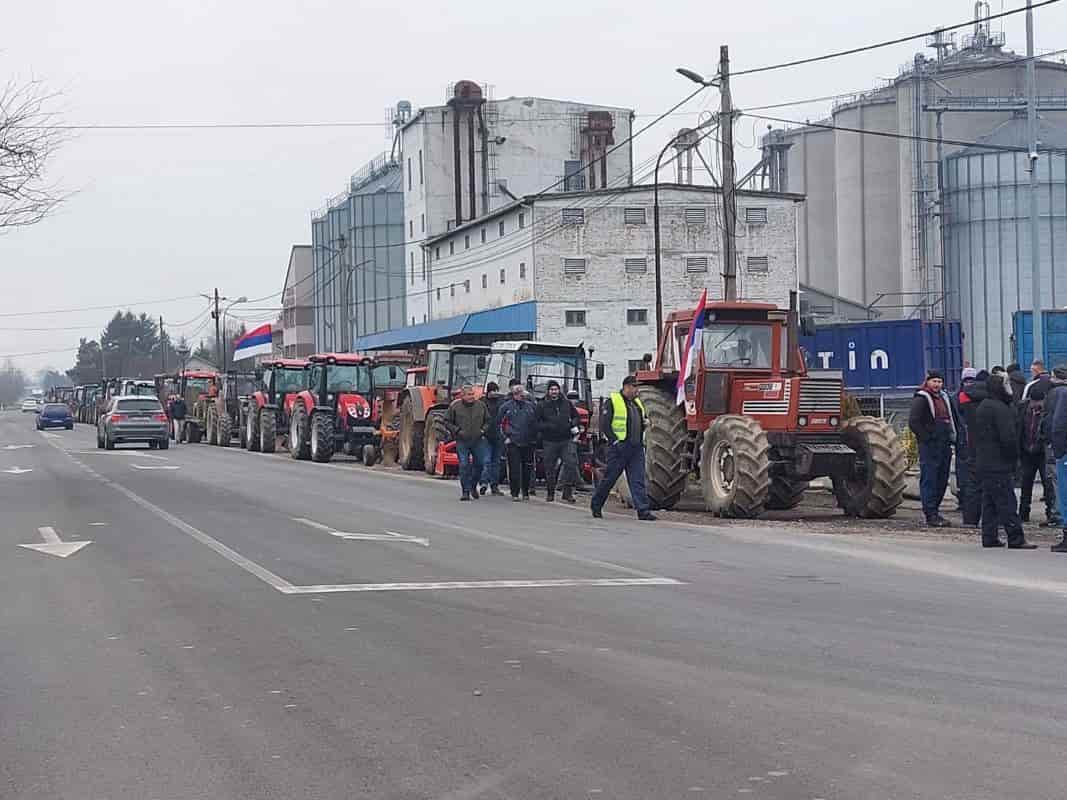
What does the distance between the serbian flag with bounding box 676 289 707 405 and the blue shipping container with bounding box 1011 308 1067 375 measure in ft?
47.6

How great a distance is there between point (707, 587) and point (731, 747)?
17.9 ft

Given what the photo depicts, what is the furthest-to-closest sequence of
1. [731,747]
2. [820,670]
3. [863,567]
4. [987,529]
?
1. [987,529]
2. [863,567]
3. [820,670]
4. [731,747]

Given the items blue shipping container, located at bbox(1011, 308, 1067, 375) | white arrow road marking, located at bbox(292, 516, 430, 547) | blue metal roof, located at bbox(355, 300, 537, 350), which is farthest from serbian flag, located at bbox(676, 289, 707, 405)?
blue metal roof, located at bbox(355, 300, 537, 350)

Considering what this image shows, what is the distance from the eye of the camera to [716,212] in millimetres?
60531

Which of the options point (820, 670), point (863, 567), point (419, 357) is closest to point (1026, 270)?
point (419, 357)

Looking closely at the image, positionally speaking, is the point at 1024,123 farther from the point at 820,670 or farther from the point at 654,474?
the point at 820,670

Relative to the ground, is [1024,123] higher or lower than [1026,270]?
higher

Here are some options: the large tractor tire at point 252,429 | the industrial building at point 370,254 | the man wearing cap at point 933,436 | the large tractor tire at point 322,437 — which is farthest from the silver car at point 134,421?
the industrial building at point 370,254

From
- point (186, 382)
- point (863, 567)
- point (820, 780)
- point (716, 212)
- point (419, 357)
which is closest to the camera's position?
point (820, 780)

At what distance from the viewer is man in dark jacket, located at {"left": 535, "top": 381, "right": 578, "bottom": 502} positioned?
853 inches

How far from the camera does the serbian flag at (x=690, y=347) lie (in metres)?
19.2

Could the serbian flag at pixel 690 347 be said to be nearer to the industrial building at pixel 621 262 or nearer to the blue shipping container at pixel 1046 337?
the blue shipping container at pixel 1046 337

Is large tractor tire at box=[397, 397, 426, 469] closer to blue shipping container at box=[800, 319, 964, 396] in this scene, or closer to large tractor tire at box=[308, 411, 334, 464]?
large tractor tire at box=[308, 411, 334, 464]

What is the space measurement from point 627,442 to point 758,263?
143ft
